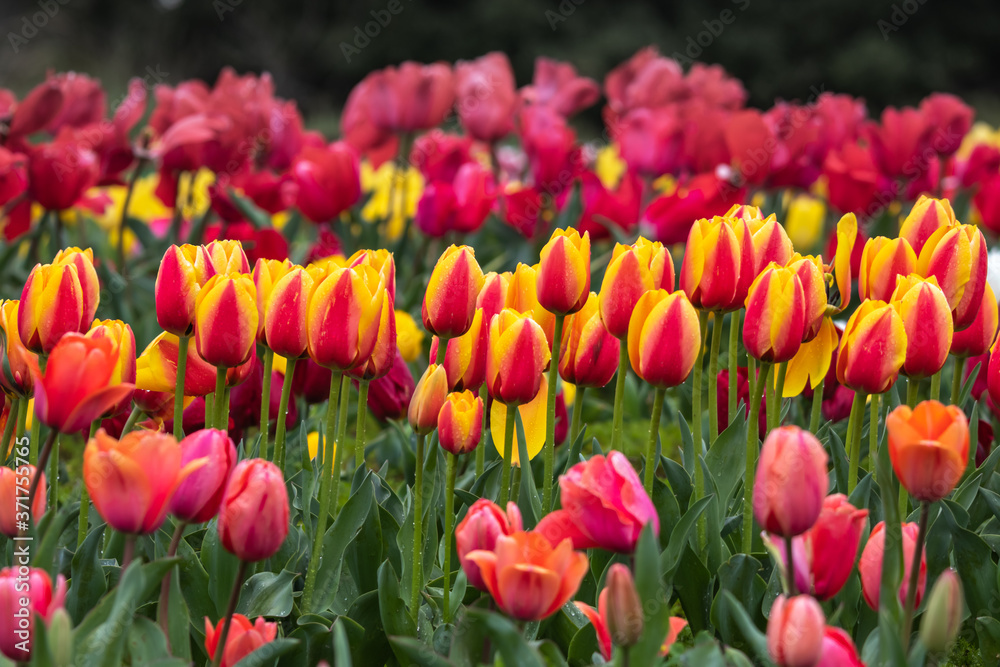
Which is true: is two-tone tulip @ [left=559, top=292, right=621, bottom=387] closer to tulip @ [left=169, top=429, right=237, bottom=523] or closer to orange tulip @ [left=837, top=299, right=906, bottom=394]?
orange tulip @ [left=837, top=299, right=906, bottom=394]

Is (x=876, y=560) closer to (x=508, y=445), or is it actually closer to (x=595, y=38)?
(x=508, y=445)

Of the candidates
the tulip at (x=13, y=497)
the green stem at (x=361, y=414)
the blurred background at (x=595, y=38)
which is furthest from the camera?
the blurred background at (x=595, y=38)

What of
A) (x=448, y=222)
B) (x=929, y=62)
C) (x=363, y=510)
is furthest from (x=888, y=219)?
(x=929, y=62)

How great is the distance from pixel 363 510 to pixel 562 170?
6.94ft

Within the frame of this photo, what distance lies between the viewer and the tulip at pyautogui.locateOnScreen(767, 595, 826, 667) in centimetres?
76

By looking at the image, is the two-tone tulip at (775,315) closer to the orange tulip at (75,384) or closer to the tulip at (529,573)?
the tulip at (529,573)

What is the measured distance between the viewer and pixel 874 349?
1.05 meters

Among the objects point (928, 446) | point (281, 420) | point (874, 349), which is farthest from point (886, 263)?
point (281, 420)

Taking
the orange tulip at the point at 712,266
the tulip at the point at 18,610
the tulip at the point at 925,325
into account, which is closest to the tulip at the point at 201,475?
the tulip at the point at 18,610

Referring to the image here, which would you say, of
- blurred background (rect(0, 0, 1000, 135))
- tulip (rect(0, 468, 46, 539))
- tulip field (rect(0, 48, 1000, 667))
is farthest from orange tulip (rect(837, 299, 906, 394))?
blurred background (rect(0, 0, 1000, 135))

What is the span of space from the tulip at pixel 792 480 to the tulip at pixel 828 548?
0.16ft

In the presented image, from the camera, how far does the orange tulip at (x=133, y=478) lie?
0.82 metres

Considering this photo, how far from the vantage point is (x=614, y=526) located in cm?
91

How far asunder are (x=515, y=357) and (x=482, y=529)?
0.25m
